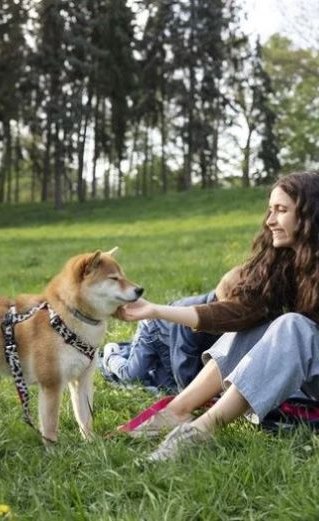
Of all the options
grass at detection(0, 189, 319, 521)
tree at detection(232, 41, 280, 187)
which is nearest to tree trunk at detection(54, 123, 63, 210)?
tree at detection(232, 41, 280, 187)

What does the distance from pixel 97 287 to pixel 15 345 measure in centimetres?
57

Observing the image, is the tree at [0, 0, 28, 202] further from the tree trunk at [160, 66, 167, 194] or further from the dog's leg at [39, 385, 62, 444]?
the dog's leg at [39, 385, 62, 444]

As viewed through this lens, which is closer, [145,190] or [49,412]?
[49,412]

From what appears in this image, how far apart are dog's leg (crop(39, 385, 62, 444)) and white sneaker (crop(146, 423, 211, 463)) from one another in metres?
0.70

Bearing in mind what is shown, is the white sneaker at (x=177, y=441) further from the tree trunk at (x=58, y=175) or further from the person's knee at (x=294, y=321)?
the tree trunk at (x=58, y=175)

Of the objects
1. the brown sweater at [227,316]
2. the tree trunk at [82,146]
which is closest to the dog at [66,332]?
the brown sweater at [227,316]

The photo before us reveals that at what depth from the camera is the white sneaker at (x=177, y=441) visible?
337 centimetres

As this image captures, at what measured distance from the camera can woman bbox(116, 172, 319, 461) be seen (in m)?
3.46

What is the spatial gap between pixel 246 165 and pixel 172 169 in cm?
3981

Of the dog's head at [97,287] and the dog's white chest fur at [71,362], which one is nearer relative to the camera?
the dog's white chest fur at [71,362]

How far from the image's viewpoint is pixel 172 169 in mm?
45500

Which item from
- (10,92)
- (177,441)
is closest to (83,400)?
(177,441)

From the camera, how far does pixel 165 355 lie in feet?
16.5

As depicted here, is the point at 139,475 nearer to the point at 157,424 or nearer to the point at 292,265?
the point at 157,424
